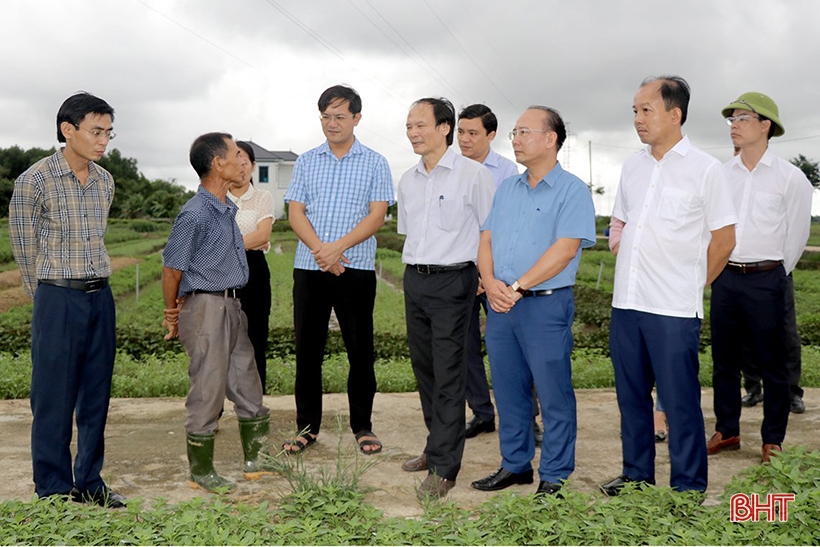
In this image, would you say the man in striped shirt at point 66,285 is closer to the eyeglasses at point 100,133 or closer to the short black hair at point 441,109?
the eyeglasses at point 100,133

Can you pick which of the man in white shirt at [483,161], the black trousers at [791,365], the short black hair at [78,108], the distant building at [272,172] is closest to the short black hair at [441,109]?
the man in white shirt at [483,161]

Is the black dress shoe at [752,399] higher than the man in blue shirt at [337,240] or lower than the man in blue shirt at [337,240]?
lower

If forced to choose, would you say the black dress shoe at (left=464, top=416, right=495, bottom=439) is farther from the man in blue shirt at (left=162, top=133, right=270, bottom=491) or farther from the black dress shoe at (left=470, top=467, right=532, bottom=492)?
the man in blue shirt at (left=162, top=133, right=270, bottom=491)

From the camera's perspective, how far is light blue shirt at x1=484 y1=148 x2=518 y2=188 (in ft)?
17.7

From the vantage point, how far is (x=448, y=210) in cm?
429

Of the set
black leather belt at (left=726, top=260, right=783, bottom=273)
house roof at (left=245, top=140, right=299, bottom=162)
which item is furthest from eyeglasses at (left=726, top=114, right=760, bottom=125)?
house roof at (left=245, top=140, right=299, bottom=162)

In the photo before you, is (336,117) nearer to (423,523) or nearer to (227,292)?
(227,292)

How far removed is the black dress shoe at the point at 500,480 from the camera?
4.14 metres

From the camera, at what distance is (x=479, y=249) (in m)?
4.25

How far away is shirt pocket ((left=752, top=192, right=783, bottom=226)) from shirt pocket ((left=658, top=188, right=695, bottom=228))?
1174mm

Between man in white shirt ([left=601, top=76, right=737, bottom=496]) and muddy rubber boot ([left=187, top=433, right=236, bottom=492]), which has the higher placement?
man in white shirt ([left=601, top=76, right=737, bottom=496])

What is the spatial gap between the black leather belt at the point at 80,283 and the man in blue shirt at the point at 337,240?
1.15m

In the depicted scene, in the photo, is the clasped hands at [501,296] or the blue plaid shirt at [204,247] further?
the blue plaid shirt at [204,247]

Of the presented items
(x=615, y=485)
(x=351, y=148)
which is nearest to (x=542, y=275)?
(x=615, y=485)
